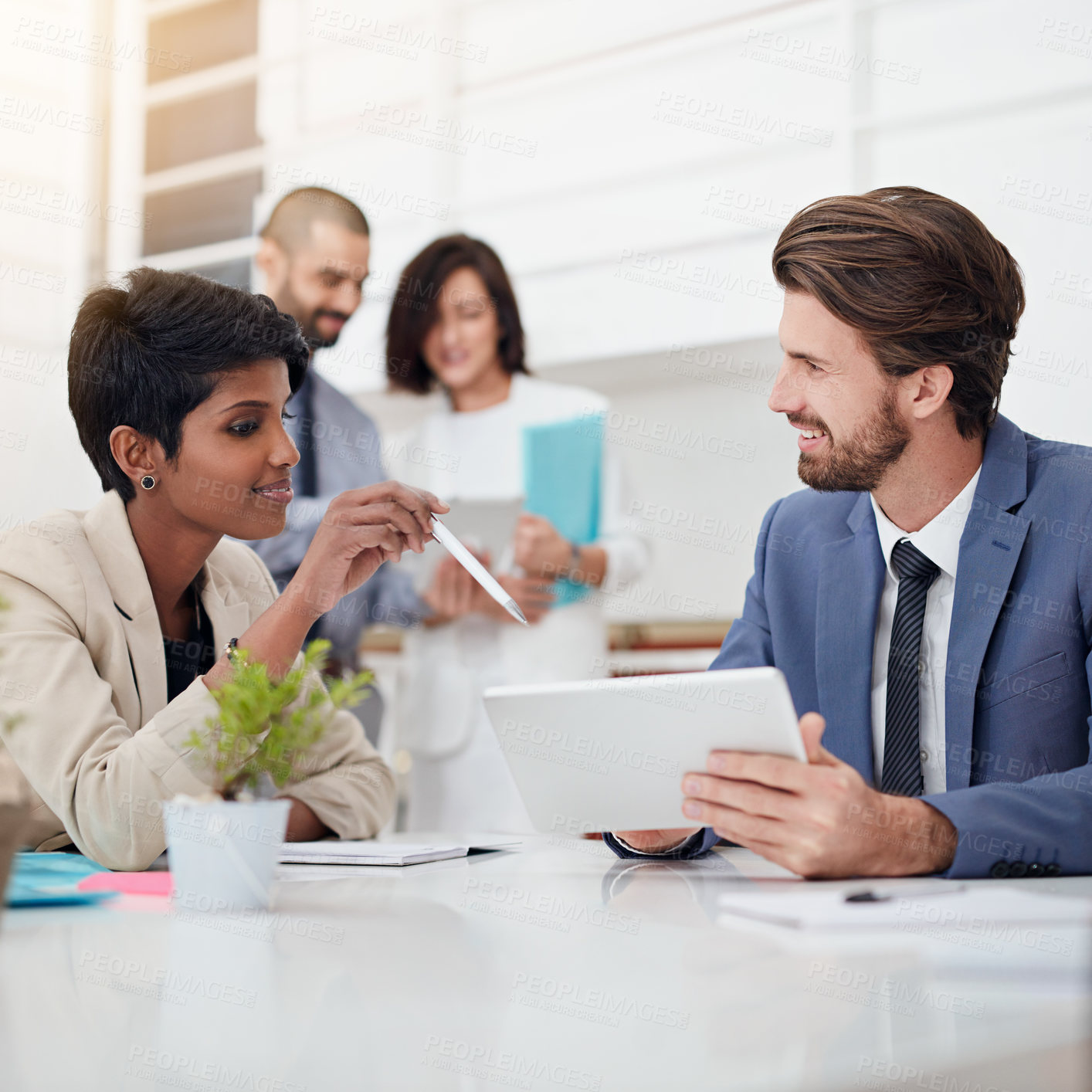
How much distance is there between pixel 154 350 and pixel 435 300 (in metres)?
1.26

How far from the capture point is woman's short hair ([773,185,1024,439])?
1.46 metres

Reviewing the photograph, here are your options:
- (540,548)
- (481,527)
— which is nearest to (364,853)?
(540,548)

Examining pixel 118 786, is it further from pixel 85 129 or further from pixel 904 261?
pixel 85 129

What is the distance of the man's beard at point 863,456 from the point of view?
57.7 inches

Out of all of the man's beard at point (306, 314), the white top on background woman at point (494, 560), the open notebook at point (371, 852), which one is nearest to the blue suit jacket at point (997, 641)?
the open notebook at point (371, 852)

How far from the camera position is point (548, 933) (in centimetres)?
74

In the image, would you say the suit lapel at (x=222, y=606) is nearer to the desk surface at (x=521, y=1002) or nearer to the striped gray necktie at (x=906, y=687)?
the desk surface at (x=521, y=1002)

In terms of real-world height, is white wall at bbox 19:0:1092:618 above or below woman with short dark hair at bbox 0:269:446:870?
above

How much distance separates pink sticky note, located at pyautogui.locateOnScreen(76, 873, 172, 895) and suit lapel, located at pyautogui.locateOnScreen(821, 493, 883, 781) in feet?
2.74

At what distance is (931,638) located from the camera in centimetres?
138

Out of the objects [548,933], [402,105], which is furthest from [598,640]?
[402,105]

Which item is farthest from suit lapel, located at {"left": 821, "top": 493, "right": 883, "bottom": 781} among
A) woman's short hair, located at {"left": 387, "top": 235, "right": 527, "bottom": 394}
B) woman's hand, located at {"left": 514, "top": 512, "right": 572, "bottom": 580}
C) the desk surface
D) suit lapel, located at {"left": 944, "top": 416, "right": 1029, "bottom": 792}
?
woman's short hair, located at {"left": 387, "top": 235, "right": 527, "bottom": 394}

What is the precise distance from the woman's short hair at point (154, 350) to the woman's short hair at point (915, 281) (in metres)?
0.76

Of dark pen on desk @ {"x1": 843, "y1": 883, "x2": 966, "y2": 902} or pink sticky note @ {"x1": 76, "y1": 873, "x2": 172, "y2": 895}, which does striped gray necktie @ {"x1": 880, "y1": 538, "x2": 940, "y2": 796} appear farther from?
pink sticky note @ {"x1": 76, "y1": 873, "x2": 172, "y2": 895}
